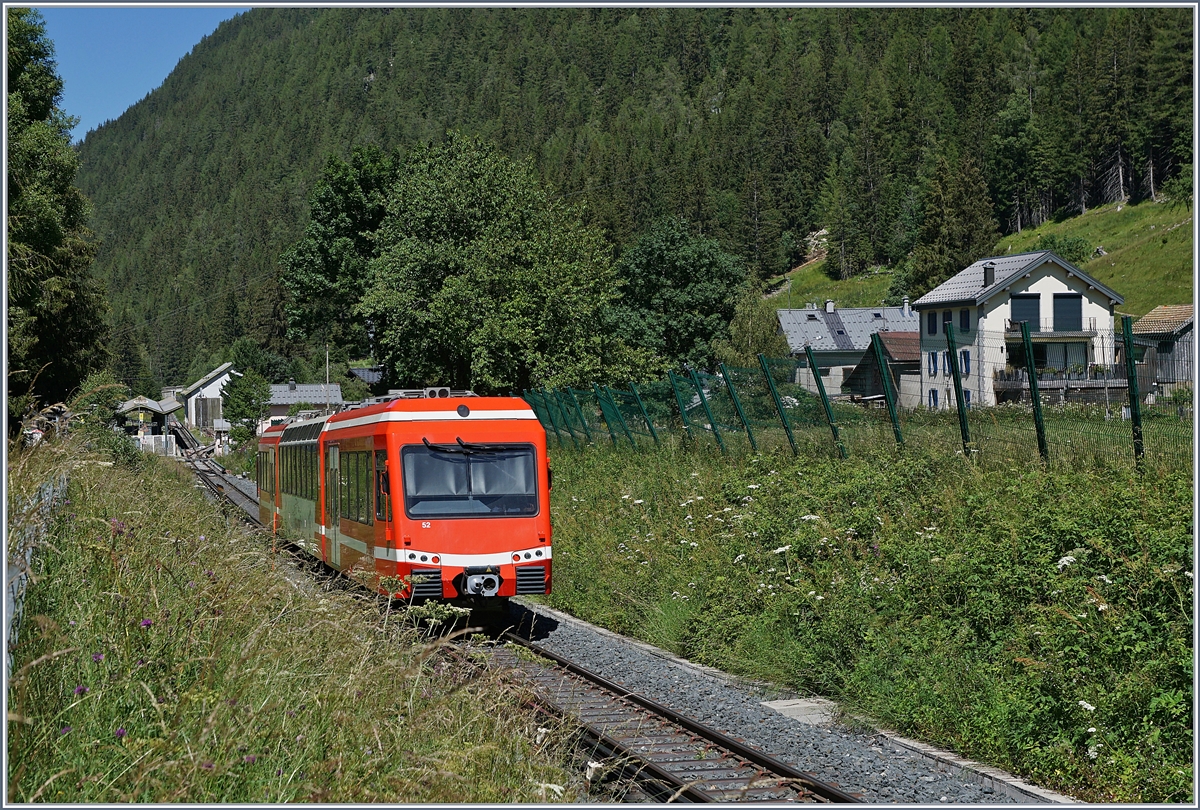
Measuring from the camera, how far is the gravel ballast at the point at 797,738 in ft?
24.1

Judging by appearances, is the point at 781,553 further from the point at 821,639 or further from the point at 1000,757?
the point at 1000,757

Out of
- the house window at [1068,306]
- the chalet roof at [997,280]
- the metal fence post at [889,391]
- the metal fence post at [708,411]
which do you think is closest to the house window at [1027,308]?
the house window at [1068,306]

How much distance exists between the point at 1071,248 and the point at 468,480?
97.6 metres

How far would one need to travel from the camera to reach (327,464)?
16.7 metres

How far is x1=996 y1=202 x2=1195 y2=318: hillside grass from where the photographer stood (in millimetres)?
77375

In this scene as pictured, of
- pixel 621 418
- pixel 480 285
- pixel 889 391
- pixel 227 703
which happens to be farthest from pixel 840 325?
pixel 227 703

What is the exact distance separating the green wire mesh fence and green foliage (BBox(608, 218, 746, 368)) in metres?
57.7

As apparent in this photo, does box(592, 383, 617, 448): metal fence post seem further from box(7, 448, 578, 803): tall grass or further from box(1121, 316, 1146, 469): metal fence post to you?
box(7, 448, 578, 803): tall grass

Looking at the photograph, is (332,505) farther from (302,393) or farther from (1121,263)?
(302,393)

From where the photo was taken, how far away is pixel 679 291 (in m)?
78.4

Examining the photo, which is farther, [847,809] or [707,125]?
[707,125]

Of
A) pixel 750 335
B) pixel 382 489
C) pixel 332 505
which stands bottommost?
pixel 332 505

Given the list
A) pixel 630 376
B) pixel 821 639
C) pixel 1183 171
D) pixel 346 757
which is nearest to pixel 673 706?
pixel 821 639

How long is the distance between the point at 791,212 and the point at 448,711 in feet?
485
